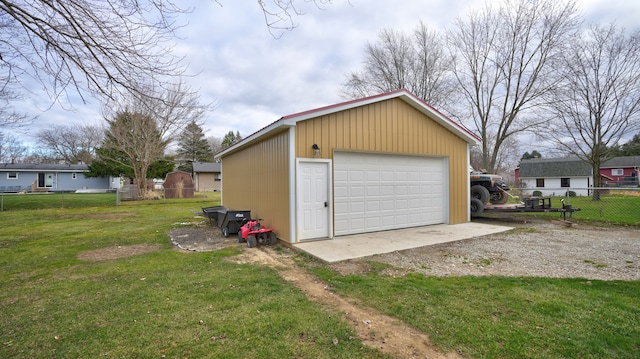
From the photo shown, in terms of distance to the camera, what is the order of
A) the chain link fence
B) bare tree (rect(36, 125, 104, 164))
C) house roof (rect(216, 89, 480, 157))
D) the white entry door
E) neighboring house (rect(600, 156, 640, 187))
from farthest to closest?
neighboring house (rect(600, 156, 640, 187))
bare tree (rect(36, 125, 104, 164))
the chain link fence
the white entry door
house roof (rect(216, 89, 480, 157))

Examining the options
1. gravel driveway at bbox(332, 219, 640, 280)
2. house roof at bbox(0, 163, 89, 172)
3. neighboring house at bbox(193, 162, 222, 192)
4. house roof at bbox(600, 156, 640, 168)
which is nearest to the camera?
gravel driveway at bbox(332, 219, 640, 280)

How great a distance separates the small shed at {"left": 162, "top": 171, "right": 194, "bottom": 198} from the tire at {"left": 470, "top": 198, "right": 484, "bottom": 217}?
20.1 m

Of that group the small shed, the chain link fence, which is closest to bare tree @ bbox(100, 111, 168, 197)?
the chain link fence

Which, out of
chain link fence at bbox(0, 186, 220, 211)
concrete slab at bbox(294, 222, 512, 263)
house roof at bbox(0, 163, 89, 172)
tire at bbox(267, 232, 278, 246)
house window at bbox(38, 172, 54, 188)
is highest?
house roof at bbox(0, 163, 89, 172)

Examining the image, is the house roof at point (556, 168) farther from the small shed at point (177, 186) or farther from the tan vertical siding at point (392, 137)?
the small shed at point (177, 186)

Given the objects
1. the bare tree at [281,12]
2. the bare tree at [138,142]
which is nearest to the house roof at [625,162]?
the bare tree at [281,12]

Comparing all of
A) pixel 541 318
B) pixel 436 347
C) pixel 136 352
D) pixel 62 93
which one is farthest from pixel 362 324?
pixel 62 93

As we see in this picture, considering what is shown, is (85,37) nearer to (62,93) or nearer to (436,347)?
(62,93)

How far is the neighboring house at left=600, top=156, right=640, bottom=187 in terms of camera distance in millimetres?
33688

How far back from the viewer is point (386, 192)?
8.17 m

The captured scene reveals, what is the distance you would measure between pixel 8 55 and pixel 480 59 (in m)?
22.9

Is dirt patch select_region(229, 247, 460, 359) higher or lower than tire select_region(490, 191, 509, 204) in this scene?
lower

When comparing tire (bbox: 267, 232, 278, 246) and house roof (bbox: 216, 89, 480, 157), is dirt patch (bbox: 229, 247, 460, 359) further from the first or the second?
house roof (bbox: 216, 89, 480, 157)

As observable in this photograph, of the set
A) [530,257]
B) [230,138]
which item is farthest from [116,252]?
[230,138]
